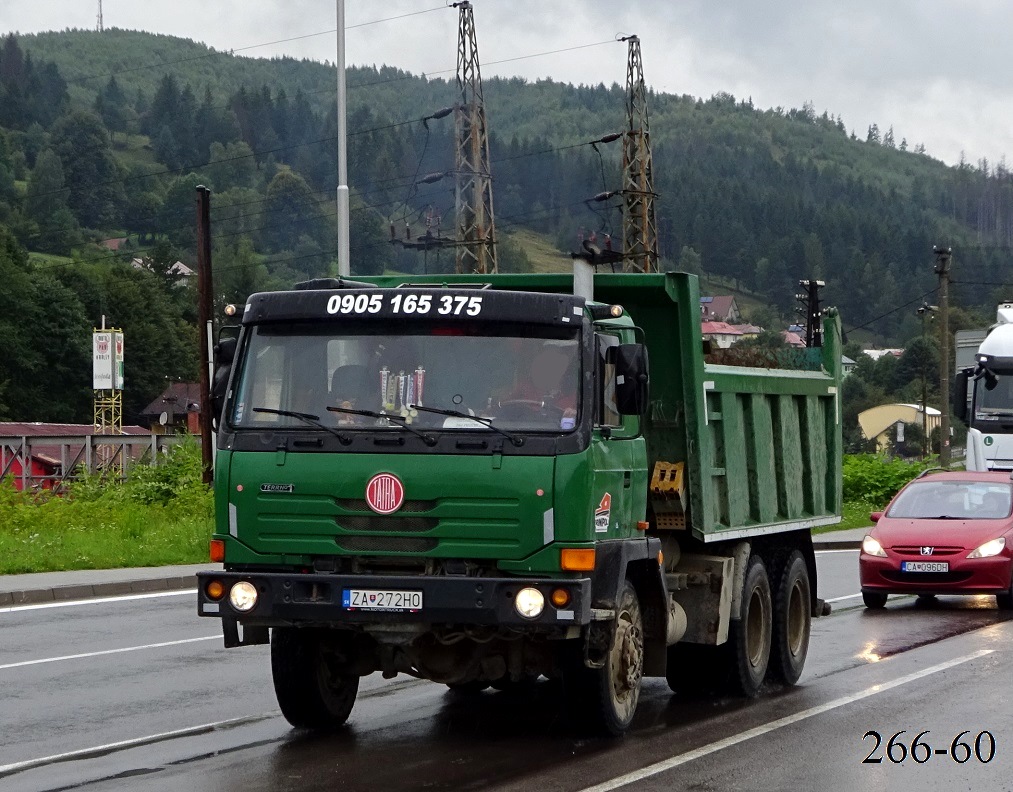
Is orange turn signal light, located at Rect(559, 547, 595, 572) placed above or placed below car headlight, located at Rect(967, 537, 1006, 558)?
above

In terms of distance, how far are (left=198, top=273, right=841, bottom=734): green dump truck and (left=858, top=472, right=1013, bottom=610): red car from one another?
9501 mm

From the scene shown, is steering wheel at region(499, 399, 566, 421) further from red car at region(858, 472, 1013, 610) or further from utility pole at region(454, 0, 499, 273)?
utility pole at region(454, 0, 499, 273)

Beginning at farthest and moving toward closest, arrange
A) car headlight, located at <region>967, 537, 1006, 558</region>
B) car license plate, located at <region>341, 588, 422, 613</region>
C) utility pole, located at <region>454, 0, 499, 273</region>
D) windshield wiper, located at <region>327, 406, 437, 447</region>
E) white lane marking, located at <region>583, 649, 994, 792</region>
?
utility pole, located at <region>454, 0, 499, 273</region>, car headlight, located at <region>967, 537, 1006, 558</region>, windshield wiper, located at <region>327, 406, 437, 447</region>, car license plate, located at <region>341, 588, 422, 613</region>, white lane marking, located at <region>583, 649, 994, 792</region>

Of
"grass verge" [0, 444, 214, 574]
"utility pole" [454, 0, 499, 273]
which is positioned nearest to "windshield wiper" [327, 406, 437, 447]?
"grass verge" [0, 444, 214, 574]

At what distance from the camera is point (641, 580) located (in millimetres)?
9664

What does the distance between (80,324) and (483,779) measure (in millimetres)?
103910

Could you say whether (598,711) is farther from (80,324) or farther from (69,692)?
(80,324)

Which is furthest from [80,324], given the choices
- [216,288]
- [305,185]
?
[305,185]

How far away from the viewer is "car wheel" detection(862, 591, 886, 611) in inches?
737

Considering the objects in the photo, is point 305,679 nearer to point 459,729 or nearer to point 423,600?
point 459,729

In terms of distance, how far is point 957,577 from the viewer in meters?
18.4

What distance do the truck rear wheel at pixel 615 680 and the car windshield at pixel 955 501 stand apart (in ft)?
36.2

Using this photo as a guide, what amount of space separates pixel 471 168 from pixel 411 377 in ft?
129

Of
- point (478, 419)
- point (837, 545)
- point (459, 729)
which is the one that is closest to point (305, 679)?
point (459, 729)
